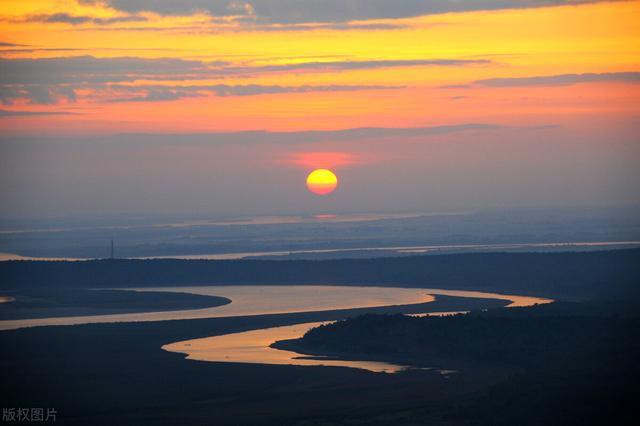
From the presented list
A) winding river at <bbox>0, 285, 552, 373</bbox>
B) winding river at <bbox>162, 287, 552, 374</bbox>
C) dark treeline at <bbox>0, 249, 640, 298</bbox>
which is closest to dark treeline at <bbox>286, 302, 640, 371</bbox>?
winding river at <bbox>162, 287, 552, 374</bbox>

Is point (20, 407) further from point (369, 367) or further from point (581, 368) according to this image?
point (581, 368)

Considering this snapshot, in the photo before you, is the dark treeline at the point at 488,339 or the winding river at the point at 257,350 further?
the winding river at the point at 257,350

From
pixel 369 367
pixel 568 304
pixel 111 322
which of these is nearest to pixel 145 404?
pixel 369 367

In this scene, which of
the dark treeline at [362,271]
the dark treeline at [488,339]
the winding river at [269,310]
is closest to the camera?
the dark treeline at [488,339]

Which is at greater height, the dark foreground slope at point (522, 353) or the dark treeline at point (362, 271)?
the dark treeline at point (362, 271)

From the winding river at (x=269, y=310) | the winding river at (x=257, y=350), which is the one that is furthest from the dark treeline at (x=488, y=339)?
the winding river at (x=269, y=310)

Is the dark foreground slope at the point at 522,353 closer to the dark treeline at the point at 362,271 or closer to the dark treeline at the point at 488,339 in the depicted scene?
the dark treeline at the point at 488,339

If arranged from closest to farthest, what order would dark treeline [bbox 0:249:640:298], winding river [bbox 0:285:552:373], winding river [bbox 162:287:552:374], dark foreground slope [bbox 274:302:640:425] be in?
dark foreground slope [bbox 274:302:640:425]
winding river [bbox 162:287:552:374]
winding river [bbox 0:285:552:373]
dark treeline [bbox 0:249:640:298]

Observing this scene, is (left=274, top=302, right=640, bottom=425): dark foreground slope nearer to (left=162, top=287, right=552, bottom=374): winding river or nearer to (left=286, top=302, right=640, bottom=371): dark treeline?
(left=286, top=302, right=640, bottom=371): dark treeline
